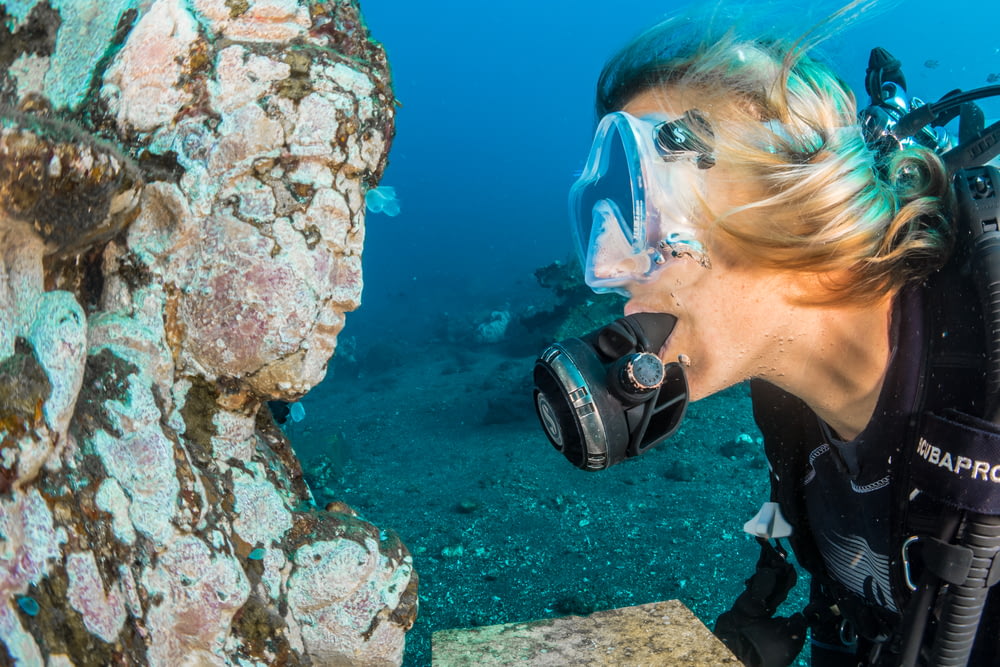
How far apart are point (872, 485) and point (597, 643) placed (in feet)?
3.65

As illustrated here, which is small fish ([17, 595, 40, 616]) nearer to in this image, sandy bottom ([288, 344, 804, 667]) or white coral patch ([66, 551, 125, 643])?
white coral patch ([66, 551, 125, 643])

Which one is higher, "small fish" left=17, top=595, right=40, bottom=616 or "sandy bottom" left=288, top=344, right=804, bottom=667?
"small fish" left=17, top=595, right=40, bottom=616

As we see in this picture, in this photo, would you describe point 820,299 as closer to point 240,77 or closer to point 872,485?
point 872,485

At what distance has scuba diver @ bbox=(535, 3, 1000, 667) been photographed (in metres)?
1.47

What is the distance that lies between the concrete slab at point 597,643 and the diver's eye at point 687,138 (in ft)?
5.51

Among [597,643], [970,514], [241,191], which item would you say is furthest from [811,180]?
[597,643]

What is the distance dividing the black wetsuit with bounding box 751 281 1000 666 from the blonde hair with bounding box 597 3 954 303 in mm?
192

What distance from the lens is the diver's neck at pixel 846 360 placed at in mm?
1729

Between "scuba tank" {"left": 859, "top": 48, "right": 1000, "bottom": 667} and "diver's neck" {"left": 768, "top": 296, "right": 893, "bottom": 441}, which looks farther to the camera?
"diver's neck" {"left": 768, "top": 296, "right": 893, "bottom": 441}

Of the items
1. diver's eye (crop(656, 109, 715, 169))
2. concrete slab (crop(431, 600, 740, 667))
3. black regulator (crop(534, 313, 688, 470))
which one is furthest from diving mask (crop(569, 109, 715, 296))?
concrete slab (crop(431, 600, 740, 667))

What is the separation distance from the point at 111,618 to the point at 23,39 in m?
1.39

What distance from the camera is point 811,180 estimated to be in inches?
57.8

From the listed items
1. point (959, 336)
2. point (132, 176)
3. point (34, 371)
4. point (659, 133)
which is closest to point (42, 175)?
point (132, 176)

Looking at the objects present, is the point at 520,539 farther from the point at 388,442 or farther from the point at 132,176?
the point at 132,176
